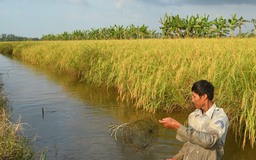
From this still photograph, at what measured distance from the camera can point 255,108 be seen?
529cm

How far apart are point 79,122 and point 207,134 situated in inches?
219

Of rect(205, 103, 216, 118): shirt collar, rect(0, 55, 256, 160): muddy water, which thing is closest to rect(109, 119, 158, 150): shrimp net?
rect(0, 55, 256, 160): muddy water

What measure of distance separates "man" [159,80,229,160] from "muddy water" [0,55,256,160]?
2541 millimetres

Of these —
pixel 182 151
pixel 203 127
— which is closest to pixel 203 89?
pixel 203 127

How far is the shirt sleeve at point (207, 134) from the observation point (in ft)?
9.72

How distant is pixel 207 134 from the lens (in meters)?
2.98

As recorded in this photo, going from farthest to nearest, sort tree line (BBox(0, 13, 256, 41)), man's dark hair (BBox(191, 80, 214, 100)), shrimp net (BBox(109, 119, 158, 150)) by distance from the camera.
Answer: tree line (BBox(0, 13, 256, 41))
shrimp net (BBox(109, 119, 158, 150))
man's dark hair (BBox(191, 80, 214, 100))

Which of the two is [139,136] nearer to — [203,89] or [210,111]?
[210,111]

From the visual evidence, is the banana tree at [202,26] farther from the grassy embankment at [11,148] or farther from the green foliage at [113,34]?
the grassy embankment at [11,148]

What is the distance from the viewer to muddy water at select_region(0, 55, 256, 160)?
5906 millimetres

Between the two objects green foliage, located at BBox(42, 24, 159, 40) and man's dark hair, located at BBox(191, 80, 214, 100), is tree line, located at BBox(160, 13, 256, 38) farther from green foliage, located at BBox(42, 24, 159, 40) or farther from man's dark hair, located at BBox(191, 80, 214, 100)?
man's dark hair, located at BBox(191, 80, 214, 100)

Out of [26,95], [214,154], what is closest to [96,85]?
[26,95]

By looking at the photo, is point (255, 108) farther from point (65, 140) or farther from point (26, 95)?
point (26, 95)

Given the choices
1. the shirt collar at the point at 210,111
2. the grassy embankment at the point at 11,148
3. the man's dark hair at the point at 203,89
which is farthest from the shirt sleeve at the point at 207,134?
the grassy embankment at the point at 11,148
